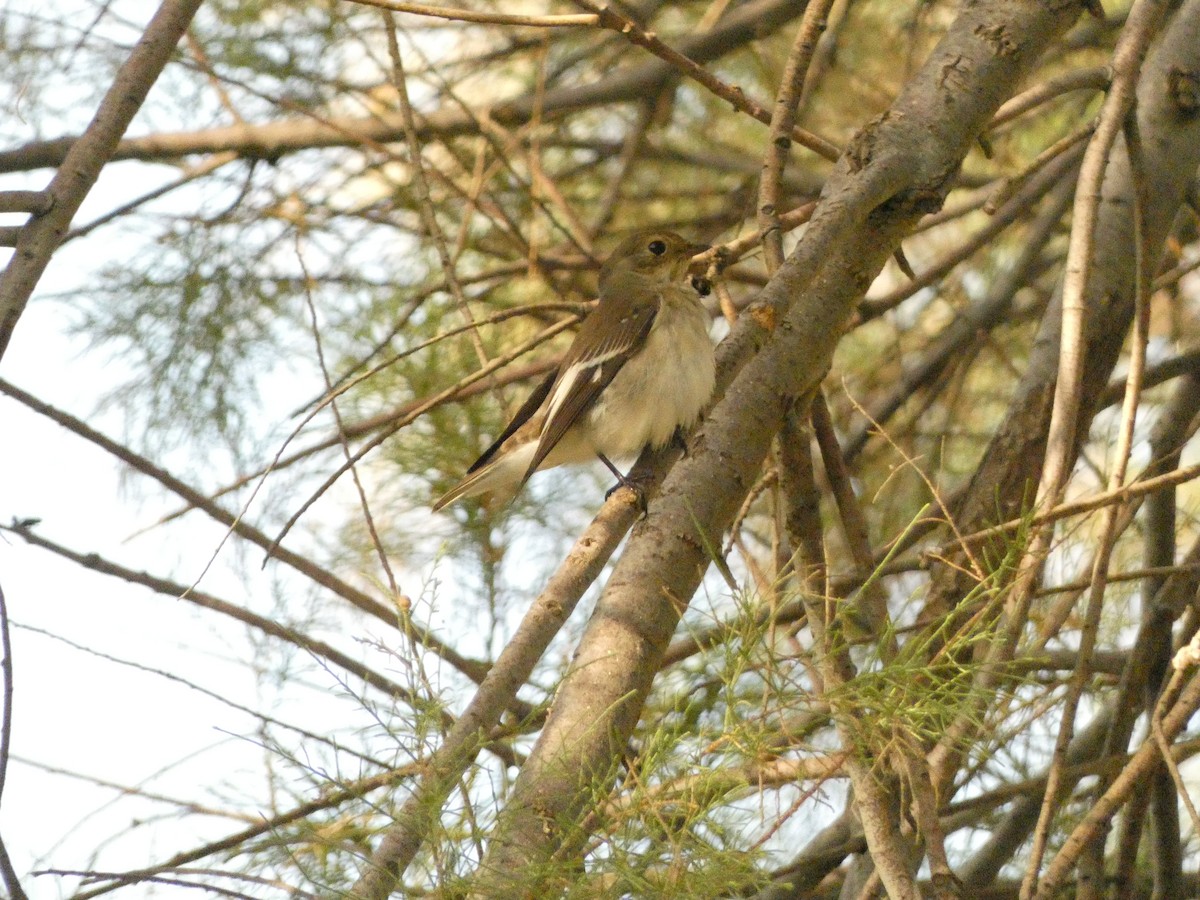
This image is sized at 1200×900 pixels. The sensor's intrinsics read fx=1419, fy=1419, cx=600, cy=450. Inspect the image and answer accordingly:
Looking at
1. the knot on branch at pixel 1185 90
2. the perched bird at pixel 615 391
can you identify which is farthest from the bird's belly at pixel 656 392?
the knot on branch at pixel 1185 90

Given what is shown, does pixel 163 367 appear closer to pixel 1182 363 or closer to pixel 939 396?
pixel 939 396

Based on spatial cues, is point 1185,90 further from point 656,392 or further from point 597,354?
point 597,354

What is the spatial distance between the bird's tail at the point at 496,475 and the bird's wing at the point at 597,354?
0.09 m

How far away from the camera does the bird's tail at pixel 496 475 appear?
15.7 ft

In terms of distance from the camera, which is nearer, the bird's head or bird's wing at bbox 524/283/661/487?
bird's wing at bbox 524/283/661/487

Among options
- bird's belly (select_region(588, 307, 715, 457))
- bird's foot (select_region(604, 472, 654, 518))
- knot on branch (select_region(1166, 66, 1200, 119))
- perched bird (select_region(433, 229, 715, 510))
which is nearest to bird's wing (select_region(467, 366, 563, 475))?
perched bird (select_region(433, 229, 715, 510))

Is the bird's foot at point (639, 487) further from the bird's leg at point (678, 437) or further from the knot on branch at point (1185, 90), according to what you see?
the knot on branch at point (1185, 90)

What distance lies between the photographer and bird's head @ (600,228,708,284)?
5.36 metres

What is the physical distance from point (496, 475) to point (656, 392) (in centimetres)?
62

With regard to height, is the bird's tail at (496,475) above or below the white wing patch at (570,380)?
below

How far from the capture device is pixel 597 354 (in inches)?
194

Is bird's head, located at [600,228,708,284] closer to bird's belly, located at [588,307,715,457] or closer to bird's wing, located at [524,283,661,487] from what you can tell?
bird's wing, located at [524,283,661,487]

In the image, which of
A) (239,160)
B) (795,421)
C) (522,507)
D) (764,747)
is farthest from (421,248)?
(764,747)

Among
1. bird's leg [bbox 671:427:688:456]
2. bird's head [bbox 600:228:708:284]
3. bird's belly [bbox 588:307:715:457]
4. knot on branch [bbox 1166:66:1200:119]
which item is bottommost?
bird's leg [bbox 671:427:688:456]
